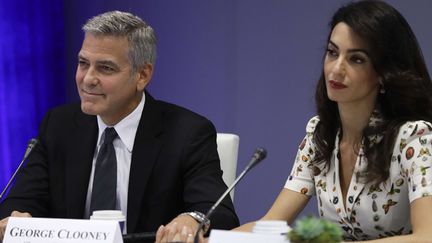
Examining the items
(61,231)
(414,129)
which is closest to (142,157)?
(61,231)

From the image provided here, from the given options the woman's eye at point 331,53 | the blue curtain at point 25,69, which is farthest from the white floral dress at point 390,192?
the blue curtain at point 25,69

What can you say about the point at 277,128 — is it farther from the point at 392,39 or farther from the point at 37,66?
the point at 392,39

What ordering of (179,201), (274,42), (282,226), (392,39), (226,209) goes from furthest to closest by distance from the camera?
(274,42)
(179,201)
(226,209)
(392,39)
(282,226)

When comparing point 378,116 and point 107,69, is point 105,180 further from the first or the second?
point 378,116

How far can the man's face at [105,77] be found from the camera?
254cm

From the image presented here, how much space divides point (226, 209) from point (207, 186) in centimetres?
11

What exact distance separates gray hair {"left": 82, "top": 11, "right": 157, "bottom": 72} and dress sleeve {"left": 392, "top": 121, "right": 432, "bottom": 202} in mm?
943

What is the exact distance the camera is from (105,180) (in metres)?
2.50

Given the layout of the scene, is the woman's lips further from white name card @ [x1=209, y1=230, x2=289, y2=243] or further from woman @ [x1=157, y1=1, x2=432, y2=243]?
white name card @ [x1=209, y1=230, x2=289, y2=243]

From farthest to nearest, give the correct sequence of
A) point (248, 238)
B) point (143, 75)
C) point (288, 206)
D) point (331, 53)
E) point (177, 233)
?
point (143, 75) < point (288, 206) < point (331, 53) < point (177, 233) < point (248, 238)

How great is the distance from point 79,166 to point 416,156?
3.65ft

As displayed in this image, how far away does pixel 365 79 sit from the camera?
7.36 feet

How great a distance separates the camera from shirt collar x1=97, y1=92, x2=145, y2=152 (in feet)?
8.45

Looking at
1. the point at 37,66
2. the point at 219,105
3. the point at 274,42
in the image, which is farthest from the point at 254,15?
the point at 37,66
